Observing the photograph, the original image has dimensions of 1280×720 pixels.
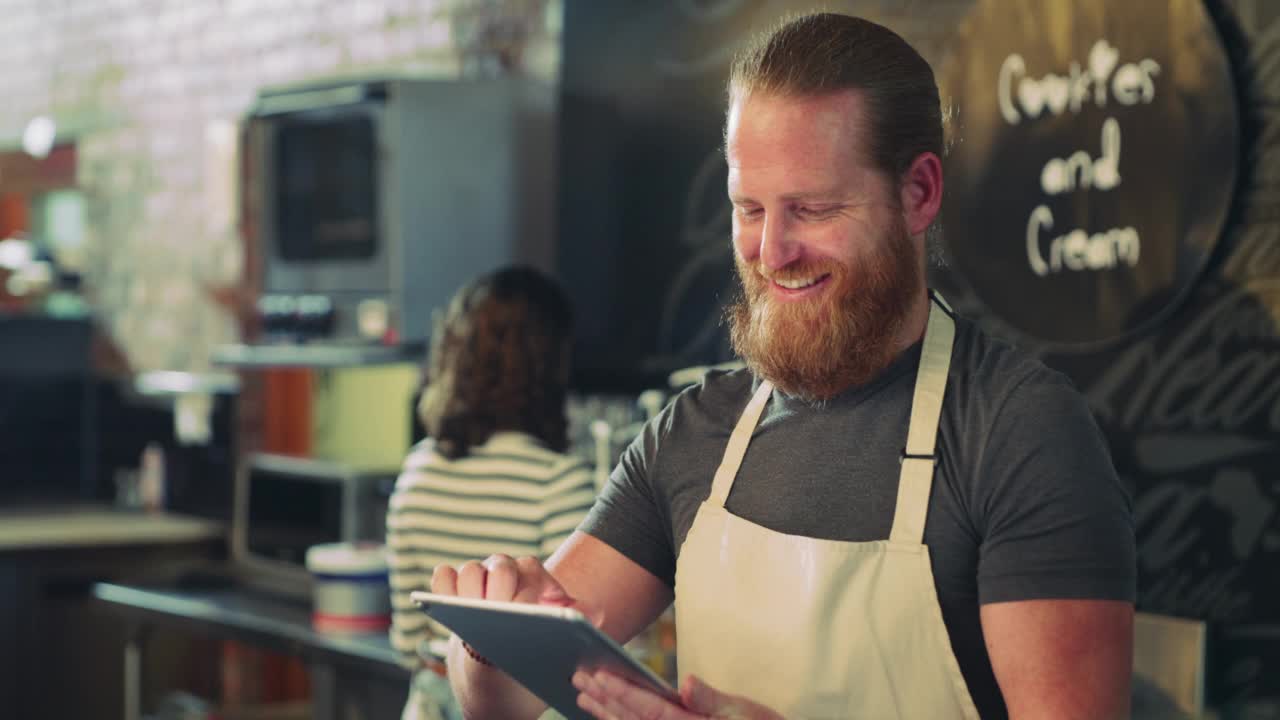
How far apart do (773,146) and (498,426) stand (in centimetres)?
162

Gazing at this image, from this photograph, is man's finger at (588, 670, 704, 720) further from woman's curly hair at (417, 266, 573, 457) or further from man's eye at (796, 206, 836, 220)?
woman's curly hair at (417, 266, 573, 457)

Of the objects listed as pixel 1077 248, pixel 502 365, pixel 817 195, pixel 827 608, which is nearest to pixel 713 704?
pixel 827 608

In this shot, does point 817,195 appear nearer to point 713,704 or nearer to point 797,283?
point 797,283

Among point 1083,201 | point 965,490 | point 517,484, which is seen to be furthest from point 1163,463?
point 965,490

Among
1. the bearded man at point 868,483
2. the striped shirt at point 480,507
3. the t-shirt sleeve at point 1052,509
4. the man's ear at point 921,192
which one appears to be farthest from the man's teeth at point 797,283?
the striped shirt at point 480,507

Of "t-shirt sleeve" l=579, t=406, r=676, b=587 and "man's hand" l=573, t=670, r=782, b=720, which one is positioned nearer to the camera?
"man's hand" l=573, t=670, r=782, b=720

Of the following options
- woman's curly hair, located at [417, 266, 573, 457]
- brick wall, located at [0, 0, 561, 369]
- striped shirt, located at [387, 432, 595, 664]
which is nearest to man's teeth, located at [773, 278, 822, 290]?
striped shirt, located at [387, 432, 595, 664]

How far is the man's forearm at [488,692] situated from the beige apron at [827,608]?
185mm

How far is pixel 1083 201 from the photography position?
2816mm

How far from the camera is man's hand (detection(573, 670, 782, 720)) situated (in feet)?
5.04

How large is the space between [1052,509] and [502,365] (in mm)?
1833

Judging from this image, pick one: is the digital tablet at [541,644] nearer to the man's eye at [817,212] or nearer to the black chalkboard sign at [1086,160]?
the man's eye at [817,212]

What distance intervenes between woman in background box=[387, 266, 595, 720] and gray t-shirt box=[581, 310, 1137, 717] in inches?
49.0

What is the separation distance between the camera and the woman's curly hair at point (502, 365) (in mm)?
3123
